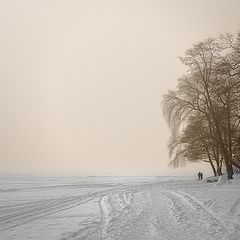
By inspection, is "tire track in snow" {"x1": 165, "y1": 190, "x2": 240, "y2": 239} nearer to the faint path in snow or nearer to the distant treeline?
the faint path in snow

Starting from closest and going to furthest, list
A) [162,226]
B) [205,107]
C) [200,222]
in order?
[162,226]
[200,222]
[205,107]

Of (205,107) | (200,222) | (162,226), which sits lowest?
(162,226)

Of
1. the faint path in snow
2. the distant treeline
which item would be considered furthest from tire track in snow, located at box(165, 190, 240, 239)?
the distant treeline

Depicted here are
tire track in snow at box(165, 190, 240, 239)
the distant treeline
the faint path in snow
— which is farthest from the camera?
the distant treeline

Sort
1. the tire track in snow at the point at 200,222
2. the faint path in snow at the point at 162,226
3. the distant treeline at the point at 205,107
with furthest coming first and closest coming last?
the distant treeline at the point at 205,107 → the faint path in snow at the point at 162,226 → the tire track in snow at the point at 200,222

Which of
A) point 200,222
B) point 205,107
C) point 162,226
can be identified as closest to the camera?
point 162,226

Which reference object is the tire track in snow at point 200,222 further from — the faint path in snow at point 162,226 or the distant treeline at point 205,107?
the distant treeline at point 205,107

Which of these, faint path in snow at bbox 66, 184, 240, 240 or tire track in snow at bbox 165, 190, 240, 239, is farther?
faint path in snow at bbox 66, 184, 240, 240

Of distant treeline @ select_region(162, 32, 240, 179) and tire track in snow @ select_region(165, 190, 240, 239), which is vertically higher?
distant treeline @ select_region(162, 32, 240, 179)

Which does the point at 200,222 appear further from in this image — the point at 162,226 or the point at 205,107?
the point at 205,107

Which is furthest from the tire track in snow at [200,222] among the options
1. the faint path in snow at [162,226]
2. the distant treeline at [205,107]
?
the distant treeline at [205,107]

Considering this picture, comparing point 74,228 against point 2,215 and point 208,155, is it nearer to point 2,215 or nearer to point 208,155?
point 2,215

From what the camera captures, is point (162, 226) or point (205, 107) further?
point (205, 107)

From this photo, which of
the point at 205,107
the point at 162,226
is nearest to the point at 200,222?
the point at 162,226
